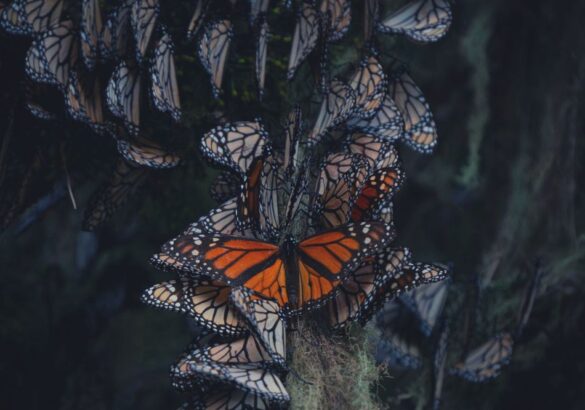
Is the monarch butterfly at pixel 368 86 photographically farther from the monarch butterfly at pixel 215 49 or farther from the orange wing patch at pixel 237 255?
the orange wing patch at pixel 237 255

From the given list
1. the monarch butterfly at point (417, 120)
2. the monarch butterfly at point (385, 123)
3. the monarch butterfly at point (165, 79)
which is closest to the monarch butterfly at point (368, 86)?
the monarch butterfly at point (385, 123)

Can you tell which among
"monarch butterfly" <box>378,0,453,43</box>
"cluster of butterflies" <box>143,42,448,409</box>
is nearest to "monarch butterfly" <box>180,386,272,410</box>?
"cluster of butterflies" <box>143,42,448,409</box>

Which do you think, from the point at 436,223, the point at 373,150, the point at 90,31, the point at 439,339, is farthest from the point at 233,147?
the point at 436,223

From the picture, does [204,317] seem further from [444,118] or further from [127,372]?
[444,118]

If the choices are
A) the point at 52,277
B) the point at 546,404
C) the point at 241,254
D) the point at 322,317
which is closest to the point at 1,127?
the point at 52,277

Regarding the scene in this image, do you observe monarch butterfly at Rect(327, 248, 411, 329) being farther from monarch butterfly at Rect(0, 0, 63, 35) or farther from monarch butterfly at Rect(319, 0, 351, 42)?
monarch butterfly at Rect(0, 0, 63, 35)
